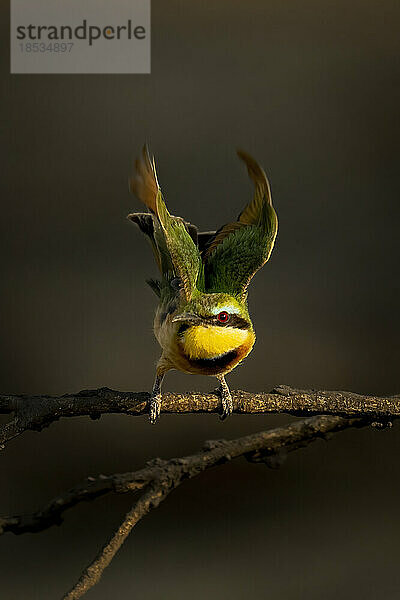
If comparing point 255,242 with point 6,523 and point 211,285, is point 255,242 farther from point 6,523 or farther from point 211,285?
point 6,523

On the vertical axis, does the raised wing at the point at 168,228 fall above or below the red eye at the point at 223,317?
above

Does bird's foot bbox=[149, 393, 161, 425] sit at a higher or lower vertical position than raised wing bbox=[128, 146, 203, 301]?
lower

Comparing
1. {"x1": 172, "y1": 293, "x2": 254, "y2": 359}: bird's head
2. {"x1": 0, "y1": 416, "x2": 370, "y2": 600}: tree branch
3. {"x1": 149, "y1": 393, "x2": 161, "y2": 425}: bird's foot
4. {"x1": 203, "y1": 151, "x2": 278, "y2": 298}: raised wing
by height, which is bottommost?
{"x1": 0, "y1": 416, "x2": 370, "y2": 600}: tree branch

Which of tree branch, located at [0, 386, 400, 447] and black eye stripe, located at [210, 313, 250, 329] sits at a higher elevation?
black eye stripe, located at [210, 313, 250, 329]

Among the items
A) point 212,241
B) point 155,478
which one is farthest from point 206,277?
point 155,478

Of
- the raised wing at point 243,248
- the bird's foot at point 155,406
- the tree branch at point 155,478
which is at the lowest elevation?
the tree branch at point 155,478
